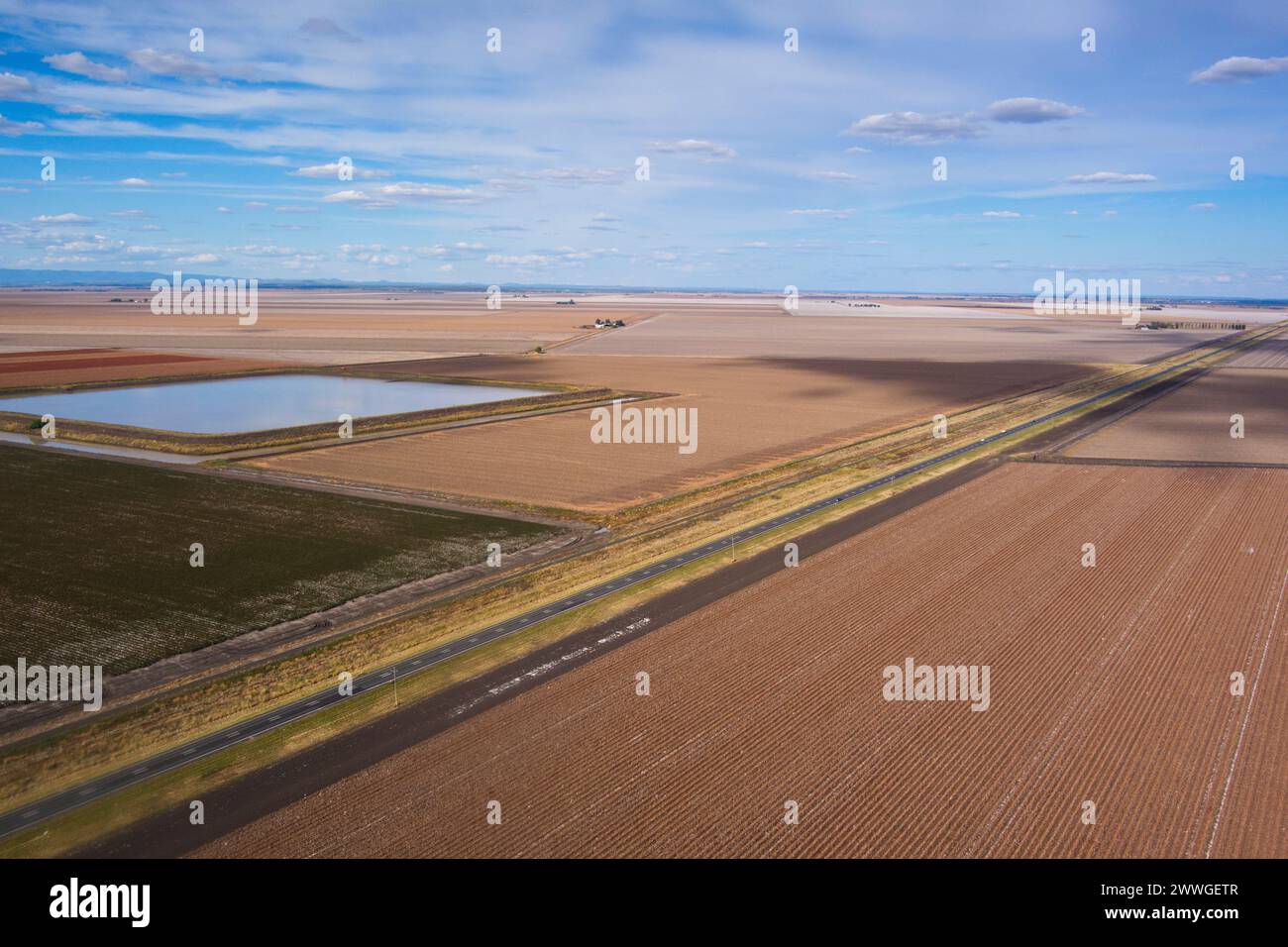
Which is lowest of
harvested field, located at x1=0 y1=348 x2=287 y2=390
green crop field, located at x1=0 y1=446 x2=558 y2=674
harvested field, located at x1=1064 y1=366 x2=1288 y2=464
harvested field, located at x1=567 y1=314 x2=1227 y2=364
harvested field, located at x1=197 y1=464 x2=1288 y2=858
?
harvested field, located at x1=197 y1=464 x2=1288 y2=858

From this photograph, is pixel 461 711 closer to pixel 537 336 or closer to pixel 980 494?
pixel 980 494

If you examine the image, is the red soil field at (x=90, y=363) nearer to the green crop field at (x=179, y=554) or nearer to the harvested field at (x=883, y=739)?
the green crop field at (x=179, y=554)

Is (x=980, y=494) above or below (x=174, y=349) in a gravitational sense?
below

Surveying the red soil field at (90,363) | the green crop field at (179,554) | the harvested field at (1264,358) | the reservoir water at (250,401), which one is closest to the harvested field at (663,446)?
the green crop field at (179,554)

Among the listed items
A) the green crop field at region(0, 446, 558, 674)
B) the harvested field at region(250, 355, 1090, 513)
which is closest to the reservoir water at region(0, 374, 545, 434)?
the harvested field at region(250, 355, 1090, 513)

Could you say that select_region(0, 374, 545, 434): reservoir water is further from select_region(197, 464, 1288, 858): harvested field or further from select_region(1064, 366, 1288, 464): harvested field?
select_region(1064, 366, 1288, 464): harvested field

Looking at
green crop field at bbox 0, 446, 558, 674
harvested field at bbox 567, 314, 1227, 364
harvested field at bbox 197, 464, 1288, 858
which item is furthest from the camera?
harvested field at bbox 567, 314, 1227, 364

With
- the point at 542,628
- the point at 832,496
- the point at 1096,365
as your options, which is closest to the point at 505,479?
the point at 832,496
